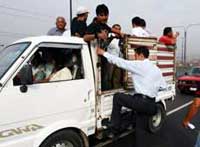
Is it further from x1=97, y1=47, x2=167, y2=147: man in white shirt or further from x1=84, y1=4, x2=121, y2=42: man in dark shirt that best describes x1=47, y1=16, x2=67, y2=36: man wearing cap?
x1=97, y1=47, x2=167, y2=147: man in white shirt

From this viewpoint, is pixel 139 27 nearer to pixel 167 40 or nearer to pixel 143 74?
pixel 167 40

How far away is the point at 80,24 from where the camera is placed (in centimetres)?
558

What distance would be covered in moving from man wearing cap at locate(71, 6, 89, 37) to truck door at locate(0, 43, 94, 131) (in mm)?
496

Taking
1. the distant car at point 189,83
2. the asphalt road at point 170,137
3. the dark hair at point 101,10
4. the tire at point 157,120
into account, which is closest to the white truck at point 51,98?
the dark hair at point 101,10

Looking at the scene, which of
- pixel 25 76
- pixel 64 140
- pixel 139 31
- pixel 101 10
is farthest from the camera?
pixel 139 31

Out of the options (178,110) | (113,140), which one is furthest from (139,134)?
(178,110)

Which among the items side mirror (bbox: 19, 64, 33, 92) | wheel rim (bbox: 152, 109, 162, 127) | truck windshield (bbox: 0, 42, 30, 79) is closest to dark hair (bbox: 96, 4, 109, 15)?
truck windshield (bbox: 0, 42, 30, 79)

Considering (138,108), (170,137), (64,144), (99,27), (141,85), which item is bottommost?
(170,137)

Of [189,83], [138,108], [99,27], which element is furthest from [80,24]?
[189,83]

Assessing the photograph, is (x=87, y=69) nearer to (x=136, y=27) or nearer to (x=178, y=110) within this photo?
(x=136, y=27)

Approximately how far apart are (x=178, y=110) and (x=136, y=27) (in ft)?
14.8

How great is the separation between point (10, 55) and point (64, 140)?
1.46 metres

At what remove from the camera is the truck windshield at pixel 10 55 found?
4.28 m

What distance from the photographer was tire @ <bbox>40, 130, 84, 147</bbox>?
179 inches
